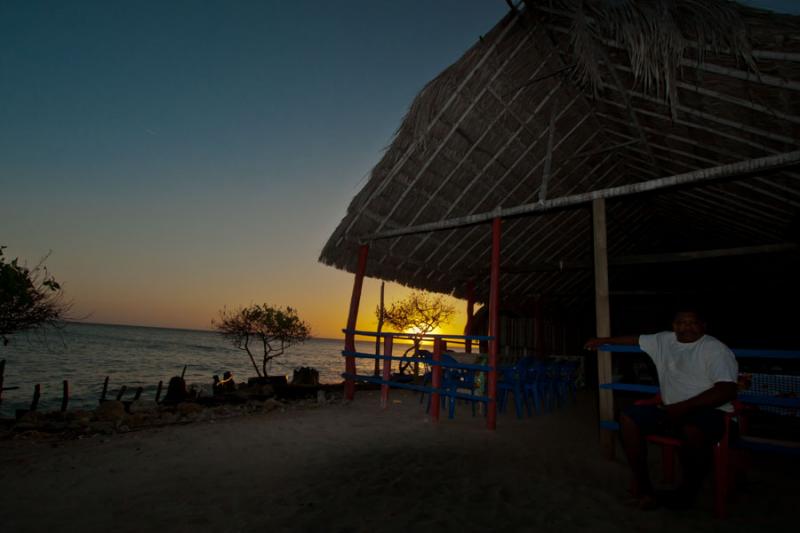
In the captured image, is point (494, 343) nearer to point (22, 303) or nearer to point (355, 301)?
point (355, 301)

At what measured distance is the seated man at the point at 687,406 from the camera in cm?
241

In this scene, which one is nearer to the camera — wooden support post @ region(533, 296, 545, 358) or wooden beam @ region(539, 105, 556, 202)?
wooden beam @ region(539, 105, 556, 202)

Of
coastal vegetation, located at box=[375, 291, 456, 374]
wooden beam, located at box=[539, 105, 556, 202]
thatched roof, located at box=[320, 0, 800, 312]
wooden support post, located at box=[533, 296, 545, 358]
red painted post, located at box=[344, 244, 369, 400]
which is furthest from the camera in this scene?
coastal vegetation, located at box=[375, 291, 456, 374]

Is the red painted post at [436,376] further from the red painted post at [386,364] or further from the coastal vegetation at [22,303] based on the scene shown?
the coastal vegetation at [22,303]

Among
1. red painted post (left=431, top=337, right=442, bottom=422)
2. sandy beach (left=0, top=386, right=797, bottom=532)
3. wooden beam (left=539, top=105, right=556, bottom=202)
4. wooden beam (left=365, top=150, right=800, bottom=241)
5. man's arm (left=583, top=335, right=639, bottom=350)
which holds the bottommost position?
sandy beach (left=0, top=386, right=797, bottom=532)

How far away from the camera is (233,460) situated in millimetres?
3568

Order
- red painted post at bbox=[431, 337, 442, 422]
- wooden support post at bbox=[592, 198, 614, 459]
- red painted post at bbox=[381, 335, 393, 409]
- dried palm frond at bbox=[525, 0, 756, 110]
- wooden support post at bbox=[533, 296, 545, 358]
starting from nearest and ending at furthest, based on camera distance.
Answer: dried palm frond at bbox=[525, 0, 756, 110], wooden support post at bbox=[592, 198, 614, 459], red painted post at bbox=[431, 337, 442, 422], red painted post at bbox=[381, 335, 393, 409], wooden support post at bbox=[533, 296, 545, 358]

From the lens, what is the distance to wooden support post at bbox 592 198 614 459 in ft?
12.9

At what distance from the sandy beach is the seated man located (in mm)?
284

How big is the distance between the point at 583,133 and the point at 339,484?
7125mm

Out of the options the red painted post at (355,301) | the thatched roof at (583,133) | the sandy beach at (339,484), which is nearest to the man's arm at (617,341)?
the sandy beach at (339,484)

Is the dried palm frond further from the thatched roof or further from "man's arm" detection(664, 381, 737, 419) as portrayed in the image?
"man's arm" detection(664, 381, 737, 419)

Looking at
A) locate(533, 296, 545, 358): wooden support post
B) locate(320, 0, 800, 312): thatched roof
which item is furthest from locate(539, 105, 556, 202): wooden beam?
locate(533, 296, 545, 358): wooden support post

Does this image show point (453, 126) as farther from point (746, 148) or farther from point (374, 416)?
point (374, 416)
